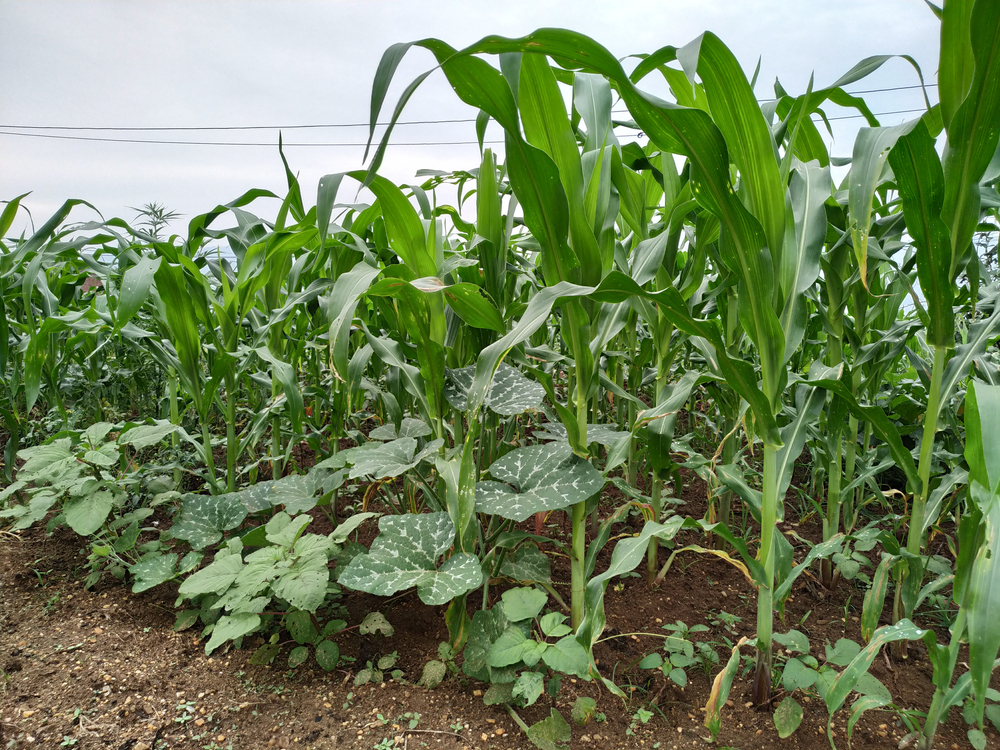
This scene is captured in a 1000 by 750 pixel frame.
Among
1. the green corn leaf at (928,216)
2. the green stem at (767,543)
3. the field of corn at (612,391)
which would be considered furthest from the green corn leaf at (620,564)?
the green corn leaf at (928,216)

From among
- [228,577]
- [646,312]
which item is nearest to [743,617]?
[646,312]

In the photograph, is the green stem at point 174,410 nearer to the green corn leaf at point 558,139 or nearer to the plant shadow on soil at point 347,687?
the plant shadow on soil at point 347,687

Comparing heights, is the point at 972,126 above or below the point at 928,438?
above

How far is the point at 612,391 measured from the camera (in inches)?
52.5

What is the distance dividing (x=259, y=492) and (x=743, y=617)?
1288 millimetres

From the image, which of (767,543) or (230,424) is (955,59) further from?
(230,424)

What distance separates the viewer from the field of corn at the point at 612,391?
839 millimetres

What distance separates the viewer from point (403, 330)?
4.51ft

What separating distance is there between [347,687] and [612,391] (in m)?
0.86

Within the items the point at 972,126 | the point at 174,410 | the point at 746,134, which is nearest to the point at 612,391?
the point at 746,134

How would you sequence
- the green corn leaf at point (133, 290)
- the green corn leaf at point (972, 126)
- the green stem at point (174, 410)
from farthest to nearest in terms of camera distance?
the green stem at point (174, 410) < the green corn leaf at point (133, 290) < the green corn leaf at point (972, 126)

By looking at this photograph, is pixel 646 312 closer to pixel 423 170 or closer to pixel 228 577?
pixel 423 170

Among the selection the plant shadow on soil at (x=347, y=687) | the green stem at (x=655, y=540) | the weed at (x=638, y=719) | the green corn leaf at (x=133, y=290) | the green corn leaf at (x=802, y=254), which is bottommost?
the plant shadow on soil at (x=347, y=687)

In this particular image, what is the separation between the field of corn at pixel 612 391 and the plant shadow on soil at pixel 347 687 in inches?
0.8
